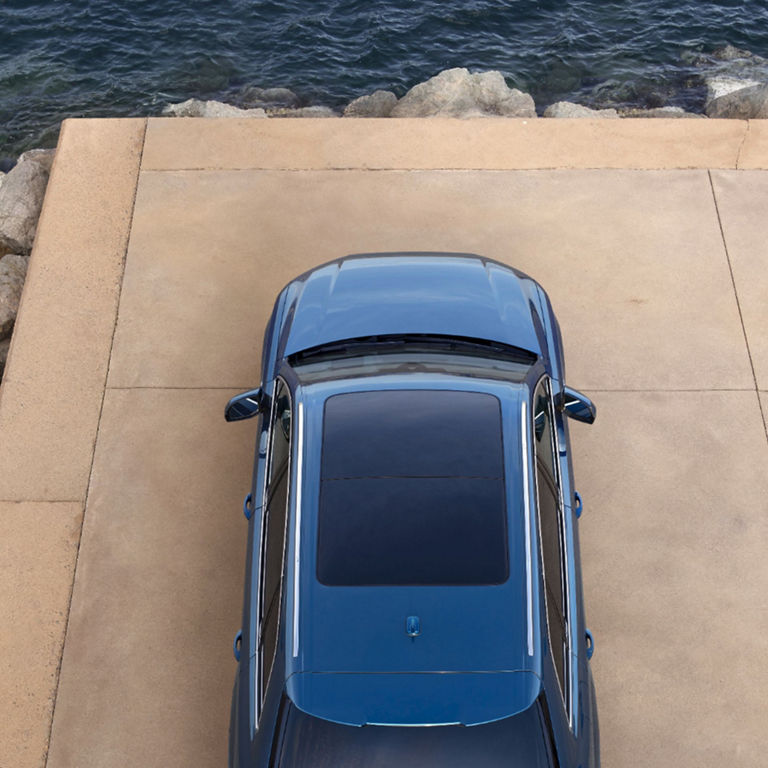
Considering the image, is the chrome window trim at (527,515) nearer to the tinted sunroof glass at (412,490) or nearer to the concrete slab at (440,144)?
the tinted sunroof glass at (412,490)

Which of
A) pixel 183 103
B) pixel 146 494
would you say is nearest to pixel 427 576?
pixel 146 494

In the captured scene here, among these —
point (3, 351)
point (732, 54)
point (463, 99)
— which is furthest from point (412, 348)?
point (732, 54)

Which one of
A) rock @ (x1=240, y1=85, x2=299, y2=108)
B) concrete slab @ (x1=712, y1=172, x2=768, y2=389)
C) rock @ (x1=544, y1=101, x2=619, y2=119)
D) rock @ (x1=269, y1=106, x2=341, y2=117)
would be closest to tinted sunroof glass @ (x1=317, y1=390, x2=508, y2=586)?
concrete slab @ (x1=712, y1=172, x2=768, y2=389)

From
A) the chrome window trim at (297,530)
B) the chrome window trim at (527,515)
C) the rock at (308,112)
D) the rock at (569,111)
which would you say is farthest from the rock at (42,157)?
the chrome window trim at (527,515)

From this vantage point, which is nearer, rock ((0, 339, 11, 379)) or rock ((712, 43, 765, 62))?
rock ((0, 339, 11, 379))

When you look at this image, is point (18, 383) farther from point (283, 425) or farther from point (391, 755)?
point (391, 755)

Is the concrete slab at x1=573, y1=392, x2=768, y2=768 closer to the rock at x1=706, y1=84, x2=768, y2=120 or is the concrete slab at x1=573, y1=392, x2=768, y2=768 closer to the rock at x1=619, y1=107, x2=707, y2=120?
the rock at x1=706, y1=84, x2=768, y2=120

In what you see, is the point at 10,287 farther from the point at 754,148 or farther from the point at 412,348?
the point at 754,148
